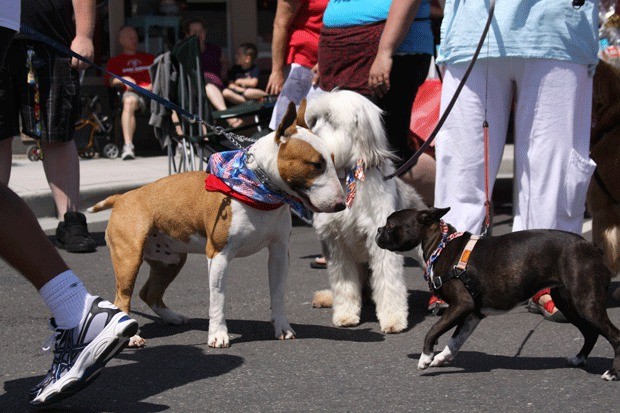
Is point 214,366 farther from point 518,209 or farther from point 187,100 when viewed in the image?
point 187,100

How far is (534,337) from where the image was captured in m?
4.69

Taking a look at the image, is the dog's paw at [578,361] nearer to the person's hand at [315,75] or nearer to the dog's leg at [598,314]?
the dog's leg at [598,314]

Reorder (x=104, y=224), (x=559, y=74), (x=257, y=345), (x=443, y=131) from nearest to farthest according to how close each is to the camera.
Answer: (x=257, y=345) < (x=559, y=74) < (x=443, y=131) < (x=104, y=224)

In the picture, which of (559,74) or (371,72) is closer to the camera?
(559,74)

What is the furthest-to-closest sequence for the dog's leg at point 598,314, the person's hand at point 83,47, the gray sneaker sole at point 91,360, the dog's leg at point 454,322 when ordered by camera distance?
the person's hand at point 83,47
the dog's leg at point 454,322
the dog's leg at point 598,314
the gray sneaker sole at point 91,360

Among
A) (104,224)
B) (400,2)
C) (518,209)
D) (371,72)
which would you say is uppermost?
(400,2)

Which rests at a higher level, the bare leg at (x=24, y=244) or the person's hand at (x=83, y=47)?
the person's hand at (x=83, y=47)

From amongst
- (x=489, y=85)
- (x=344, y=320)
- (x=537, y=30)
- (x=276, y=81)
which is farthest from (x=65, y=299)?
(x=276, y=81)

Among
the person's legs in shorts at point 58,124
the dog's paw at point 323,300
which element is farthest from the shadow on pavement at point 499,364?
the person's legs in shorts at point 58,124

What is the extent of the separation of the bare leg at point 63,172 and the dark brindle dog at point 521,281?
130 inches

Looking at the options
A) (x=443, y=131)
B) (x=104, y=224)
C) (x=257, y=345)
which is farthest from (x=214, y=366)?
(x=104, y=224)

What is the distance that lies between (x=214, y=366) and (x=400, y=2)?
80.8 inches

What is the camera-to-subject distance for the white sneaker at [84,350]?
3.54m

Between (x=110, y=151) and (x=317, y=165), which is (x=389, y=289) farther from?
(x=110, y=151)
